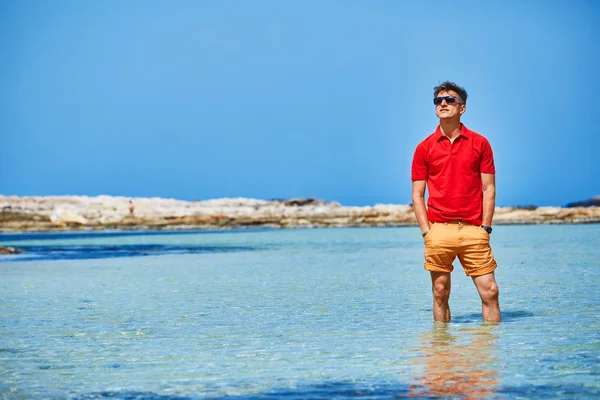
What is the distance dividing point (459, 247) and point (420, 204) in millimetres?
494

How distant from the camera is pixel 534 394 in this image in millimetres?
5359

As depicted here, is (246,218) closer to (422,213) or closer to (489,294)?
(489,294)

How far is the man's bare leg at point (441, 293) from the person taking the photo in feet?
25.8

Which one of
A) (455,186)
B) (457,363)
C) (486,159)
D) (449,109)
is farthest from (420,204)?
(457,363)

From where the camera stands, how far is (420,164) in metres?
7.65

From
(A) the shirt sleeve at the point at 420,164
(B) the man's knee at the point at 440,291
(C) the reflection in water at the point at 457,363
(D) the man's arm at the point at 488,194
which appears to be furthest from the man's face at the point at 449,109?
(C) the reflection in water at the point at 457,363

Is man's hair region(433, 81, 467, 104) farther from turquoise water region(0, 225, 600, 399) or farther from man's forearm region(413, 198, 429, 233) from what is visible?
turquoise water region(0, 225, 600, 399)

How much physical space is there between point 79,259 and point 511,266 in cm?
1206

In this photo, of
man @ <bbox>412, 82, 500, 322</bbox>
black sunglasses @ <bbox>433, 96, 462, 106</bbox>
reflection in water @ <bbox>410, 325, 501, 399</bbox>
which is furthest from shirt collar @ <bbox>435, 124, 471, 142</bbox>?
reflection in water @ <bbox>410, 325, 501, 399</bbox>

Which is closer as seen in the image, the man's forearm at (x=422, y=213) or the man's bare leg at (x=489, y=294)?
the man's forearm at (x=422, y=213)

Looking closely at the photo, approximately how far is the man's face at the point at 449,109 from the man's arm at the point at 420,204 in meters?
0.61

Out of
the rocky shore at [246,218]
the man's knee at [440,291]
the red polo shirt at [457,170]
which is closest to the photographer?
the red polo shirt at [457,170]

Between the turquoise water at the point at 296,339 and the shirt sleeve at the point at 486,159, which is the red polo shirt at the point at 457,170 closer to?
the shirt sleeve at the point at 486,159

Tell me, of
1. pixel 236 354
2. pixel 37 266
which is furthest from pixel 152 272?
pixel 236 354
